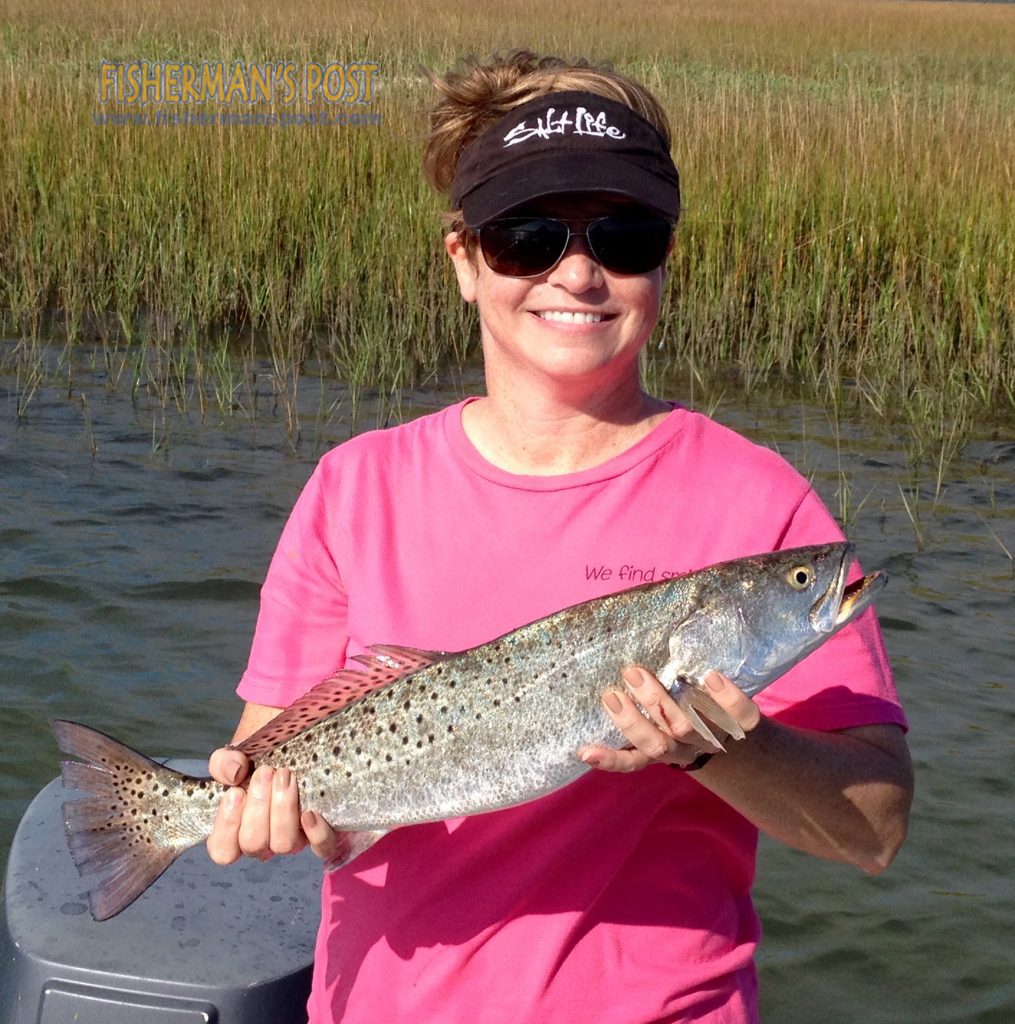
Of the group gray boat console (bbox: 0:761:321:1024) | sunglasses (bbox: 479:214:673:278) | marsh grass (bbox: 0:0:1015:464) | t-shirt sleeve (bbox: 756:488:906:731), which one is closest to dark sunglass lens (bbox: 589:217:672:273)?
sunglasses (bbox: 479:214:673:278)

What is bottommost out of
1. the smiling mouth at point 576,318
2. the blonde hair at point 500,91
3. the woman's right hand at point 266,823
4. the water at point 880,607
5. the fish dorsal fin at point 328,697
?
the water at point 880,607

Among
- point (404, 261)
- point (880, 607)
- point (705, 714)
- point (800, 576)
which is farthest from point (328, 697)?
point (404, 261)

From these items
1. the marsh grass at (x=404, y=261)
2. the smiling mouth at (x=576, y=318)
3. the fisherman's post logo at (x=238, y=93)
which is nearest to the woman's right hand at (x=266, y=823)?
the smiling mouth at (x=576, y=318)

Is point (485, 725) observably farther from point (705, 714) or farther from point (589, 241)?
point (589, 241)

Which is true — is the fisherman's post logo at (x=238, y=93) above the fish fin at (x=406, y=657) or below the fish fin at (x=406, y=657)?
below

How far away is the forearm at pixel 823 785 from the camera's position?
2287 millimetres

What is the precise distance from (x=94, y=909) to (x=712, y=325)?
26.4 feet

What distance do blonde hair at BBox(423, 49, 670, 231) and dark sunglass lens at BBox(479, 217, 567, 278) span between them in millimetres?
201

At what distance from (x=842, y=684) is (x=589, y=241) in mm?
844

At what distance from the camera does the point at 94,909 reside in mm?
2566

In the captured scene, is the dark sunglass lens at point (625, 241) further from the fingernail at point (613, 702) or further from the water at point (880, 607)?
the water at point (880, 607)

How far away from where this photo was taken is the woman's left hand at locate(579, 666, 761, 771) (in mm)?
2164

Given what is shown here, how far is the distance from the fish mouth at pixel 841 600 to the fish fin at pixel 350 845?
780mm

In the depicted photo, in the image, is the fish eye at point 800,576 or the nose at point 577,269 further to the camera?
the nose at point 577,269
